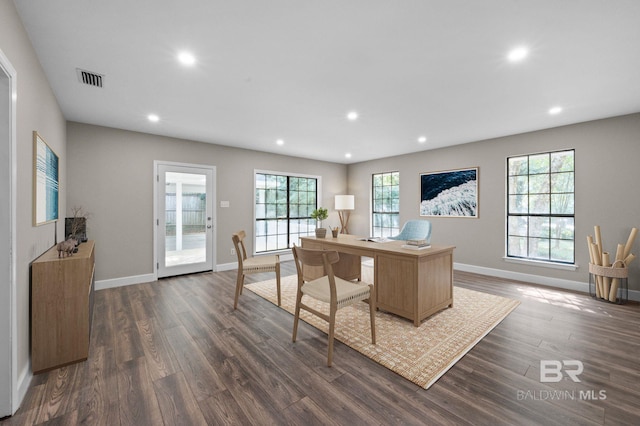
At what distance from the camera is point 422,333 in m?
2.64

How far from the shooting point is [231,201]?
540cm

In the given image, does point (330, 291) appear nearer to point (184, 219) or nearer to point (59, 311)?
point (59, 311)

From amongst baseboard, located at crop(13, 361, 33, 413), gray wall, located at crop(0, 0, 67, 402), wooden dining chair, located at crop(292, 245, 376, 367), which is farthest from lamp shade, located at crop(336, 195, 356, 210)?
baseboard, located at crop(13, 361, 33, 413)

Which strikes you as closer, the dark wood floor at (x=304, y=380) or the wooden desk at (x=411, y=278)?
the dark wood floor at (x=304, y=380)

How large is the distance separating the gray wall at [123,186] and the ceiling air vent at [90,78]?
1653mm

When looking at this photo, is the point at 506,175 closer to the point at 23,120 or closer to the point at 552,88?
the point at 552,88

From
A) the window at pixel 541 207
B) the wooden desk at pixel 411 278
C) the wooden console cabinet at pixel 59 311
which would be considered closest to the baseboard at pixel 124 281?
the wooden console cabinet at pixel 59 311

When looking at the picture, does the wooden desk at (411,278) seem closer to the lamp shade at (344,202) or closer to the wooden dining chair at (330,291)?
the wooden dining chair at (330,291)

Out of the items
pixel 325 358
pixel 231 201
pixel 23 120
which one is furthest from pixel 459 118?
pixel 23 120

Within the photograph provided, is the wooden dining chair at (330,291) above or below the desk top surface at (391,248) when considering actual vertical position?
below

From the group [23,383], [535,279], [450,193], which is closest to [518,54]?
[450,193]

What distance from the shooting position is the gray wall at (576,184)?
12.1 feet

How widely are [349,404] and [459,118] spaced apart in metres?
3.73

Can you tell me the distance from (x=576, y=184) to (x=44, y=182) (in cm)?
652
